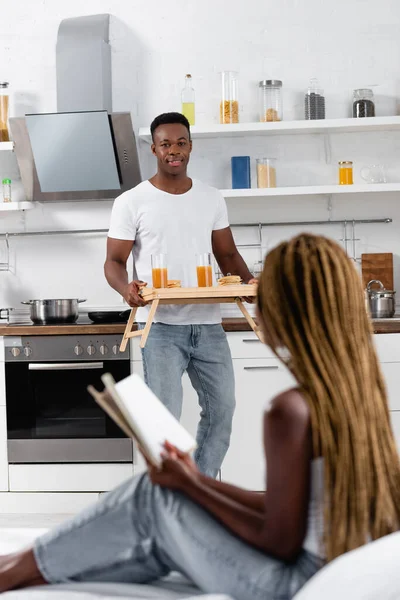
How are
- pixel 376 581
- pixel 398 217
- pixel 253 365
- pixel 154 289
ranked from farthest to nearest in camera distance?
pixel 398 217 < pixel 253 365 < pixel 154 289 < pixel 376 581

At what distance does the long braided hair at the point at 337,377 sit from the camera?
1.38 metres

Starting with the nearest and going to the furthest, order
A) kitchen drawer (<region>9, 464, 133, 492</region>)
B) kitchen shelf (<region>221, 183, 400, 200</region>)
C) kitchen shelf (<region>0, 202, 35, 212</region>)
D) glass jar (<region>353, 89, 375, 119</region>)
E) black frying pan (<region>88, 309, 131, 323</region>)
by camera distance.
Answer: kitchen drawer (<region>9, 464, 133, 492</region>)
black frying pan (<region>88, 309, 131, 323</region>)
kitchen shelf (<region>221, 183, 400, 200</region>)
glass jar (<region>353, 89, 375, 119</region>)
kitchen shelf (<region>0, 202, 35, 212</region>)

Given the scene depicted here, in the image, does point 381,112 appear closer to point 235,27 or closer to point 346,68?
point 346,68

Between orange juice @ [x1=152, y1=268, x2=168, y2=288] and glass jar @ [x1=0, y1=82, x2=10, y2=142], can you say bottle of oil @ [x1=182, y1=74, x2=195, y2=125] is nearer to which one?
glass jar @ [x1=0, y1=82, x2=10, y2=142]

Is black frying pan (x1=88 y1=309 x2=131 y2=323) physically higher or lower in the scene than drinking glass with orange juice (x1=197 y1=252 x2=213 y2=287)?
lower

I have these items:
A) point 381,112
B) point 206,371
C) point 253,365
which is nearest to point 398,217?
point 381,112

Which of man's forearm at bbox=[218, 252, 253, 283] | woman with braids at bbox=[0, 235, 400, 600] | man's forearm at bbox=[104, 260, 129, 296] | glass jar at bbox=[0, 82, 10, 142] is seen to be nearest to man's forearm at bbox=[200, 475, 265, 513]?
woman with braids at bbox=[0, 235, 400, 600]

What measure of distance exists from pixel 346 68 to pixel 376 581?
3.57 meters

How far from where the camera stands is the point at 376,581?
1.33 m

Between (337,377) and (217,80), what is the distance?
3.35m

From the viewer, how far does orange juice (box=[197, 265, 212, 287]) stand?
3.11m

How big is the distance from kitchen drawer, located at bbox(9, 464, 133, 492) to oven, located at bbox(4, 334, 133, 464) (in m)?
0.03

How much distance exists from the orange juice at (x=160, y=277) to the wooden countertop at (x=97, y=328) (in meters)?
0.75

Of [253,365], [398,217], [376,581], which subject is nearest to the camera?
[376,581]
